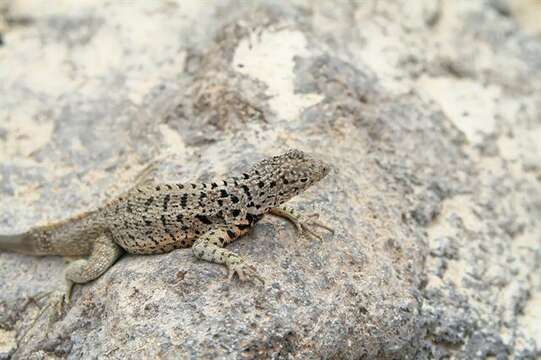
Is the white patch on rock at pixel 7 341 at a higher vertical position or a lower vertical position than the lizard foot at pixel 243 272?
lower

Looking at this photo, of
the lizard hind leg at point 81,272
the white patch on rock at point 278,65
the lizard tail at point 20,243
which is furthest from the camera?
the white patch on rock at point 278,65

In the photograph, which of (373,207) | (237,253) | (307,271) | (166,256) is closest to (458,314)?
(373,207)

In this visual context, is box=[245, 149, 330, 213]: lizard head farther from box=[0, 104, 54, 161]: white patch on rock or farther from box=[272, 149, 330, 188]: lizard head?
box=[0, 104, 54, 161]: white patch on rock

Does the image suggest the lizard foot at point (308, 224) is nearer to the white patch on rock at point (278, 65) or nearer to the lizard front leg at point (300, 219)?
the lizard front leg at point (300, 219)

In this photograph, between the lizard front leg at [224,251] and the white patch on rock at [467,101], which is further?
the white patch on rock at [467,101]

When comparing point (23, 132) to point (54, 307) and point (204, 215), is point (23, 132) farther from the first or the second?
point (204, 215)

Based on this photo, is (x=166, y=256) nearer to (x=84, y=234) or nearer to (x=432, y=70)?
(x=84, y=234)

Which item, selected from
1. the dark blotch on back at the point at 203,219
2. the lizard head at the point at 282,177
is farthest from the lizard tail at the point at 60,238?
the lizard head at the point at 282,177
